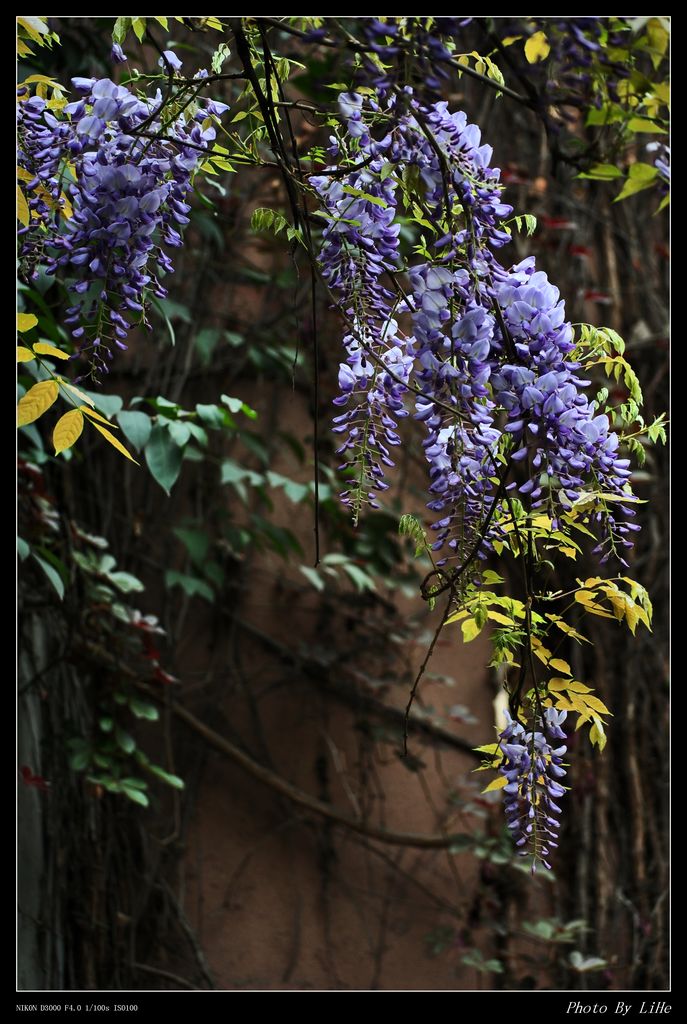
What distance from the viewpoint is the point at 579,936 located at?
202cm

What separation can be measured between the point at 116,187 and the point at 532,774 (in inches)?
24.0

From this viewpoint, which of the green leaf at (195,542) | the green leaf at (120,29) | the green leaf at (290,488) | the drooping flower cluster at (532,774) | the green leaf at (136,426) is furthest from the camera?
the green leaf at (195,542)

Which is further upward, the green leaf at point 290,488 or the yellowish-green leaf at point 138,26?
the yellowish-green leaf at point 138,26

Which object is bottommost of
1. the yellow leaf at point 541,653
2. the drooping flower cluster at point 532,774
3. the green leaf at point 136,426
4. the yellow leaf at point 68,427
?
the drooping flower cluster at point 532,774

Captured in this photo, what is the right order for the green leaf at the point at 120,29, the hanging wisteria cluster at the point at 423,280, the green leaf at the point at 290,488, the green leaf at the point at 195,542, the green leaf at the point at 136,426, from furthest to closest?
the green leaf at the point at 195,542 → the green leaf at the point at 290,488 → the green leaf at the point at 136,426 → the green leaf at the point at 120,29 → the hanging wisteria cluster at the point at 423,280

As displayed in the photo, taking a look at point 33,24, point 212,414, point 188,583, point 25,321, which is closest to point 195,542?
point 188,583

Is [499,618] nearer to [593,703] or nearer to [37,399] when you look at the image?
[593,703]

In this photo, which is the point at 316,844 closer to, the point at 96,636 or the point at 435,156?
the point at 96,636

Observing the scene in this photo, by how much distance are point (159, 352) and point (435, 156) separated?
54.5 inches

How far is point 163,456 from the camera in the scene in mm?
1343

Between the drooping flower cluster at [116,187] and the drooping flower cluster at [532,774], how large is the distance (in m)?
0.49

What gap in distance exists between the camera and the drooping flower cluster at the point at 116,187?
860 millimetres

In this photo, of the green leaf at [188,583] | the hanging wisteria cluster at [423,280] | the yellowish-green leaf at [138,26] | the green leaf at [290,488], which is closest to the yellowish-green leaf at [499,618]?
the hanging wisteria cluster at [423,280]

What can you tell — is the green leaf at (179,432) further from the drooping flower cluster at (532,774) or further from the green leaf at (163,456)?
the drooping flower cluster at (532,774)
